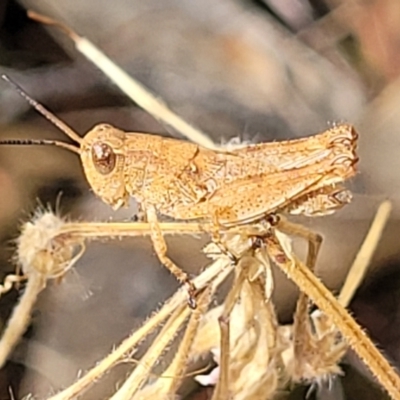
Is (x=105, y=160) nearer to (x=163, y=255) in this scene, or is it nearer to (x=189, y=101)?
(x=163, y=255)

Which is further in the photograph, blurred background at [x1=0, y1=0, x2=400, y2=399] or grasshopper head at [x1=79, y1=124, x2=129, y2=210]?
blurred background at [x1=0, y1=0, x2=400, y2=399]

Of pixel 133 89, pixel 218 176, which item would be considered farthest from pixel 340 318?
pixel 133 89

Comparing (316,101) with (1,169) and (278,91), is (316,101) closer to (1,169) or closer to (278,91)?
(278,91)

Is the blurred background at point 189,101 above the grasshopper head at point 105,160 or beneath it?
above

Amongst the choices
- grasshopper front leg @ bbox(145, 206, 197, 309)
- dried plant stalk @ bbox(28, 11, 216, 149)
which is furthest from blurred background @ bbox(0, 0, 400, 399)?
grasshopper front leg @ bbox(145, 206, 197, 309)

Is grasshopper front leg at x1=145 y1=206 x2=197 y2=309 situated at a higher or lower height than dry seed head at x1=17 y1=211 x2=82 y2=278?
lower

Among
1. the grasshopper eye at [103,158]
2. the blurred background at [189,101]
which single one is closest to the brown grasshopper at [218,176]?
the grasshopper eye at [103,158]

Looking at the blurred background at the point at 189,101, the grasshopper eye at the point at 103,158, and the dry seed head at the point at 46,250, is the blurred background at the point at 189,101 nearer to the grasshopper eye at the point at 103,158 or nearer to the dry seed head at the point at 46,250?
the dry seed head at the point at 46,250

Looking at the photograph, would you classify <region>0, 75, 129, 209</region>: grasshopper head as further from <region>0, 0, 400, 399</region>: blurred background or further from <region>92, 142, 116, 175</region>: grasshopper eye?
<region>0, 0, 400, 399</region>: blurred background
